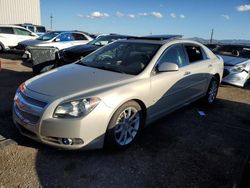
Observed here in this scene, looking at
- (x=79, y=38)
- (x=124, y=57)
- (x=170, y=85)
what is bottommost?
(x=170, y=85)

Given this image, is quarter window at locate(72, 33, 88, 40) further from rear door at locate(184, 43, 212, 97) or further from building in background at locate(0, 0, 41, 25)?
building in background at locate(0, 0, 41, 25)

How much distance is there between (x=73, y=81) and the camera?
12.0 feet

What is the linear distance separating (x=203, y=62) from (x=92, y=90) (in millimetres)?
2941

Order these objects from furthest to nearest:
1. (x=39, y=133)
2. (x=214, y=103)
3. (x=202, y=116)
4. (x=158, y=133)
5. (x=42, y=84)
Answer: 1. (x=214, y=103)
2. (x=202, y=116)
3. (x=158, y=133)
4. (x=42, y=84)
5. (x=39, y=133)

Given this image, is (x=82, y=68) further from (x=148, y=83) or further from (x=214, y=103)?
(x=214, y=103)

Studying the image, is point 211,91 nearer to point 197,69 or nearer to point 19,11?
point 197,69

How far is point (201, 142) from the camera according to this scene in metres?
4.07

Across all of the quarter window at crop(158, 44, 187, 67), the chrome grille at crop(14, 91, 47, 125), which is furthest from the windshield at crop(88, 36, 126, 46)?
the chrome grille at crop(14, 91, 47, 125)

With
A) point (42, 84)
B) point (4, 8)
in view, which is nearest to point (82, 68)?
point (42, 84)

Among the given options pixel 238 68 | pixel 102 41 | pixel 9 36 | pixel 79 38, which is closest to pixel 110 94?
pixel 238 68

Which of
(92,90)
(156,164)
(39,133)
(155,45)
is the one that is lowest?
(156,164)

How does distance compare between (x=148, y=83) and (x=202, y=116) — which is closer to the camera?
(x=148, y=83)

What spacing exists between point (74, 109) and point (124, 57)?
168 cm

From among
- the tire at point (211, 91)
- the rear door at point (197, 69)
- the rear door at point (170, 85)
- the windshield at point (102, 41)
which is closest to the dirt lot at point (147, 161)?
the rear door at point (170, 85)
